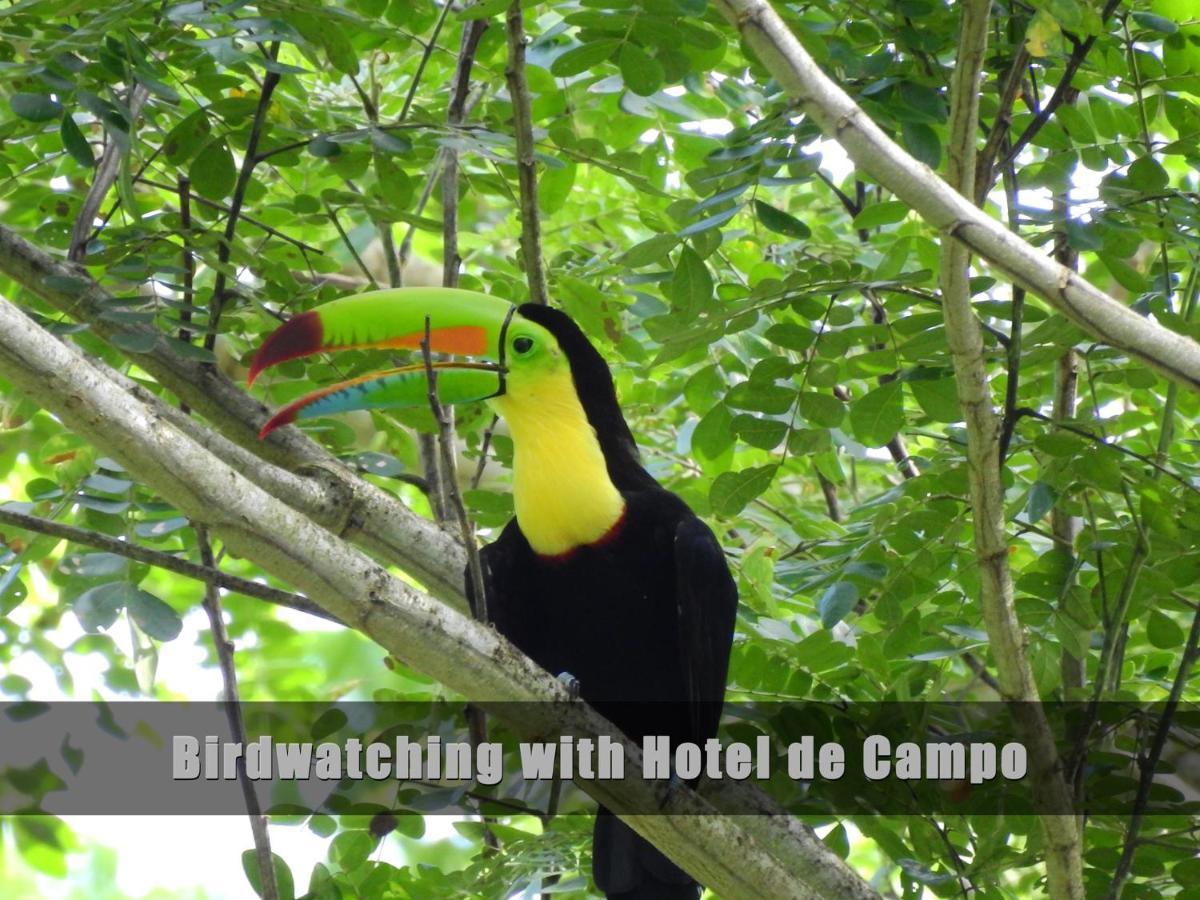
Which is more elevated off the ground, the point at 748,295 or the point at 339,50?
the point at 339,50

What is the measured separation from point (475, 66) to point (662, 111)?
504 millimetres

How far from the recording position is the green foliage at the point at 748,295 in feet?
9.38

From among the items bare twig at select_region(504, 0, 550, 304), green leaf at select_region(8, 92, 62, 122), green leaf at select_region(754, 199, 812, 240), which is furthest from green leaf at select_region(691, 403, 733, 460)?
green leaf at select_region(8, 92, 62, 122)

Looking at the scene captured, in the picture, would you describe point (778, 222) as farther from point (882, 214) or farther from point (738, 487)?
point (738, 487)

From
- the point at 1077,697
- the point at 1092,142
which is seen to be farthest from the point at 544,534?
the point at 1092,142

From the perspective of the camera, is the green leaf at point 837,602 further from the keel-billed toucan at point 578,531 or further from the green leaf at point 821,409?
the green leaf at point 821,409

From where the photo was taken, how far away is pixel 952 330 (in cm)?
252

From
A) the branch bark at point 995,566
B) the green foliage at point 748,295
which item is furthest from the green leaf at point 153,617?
the branch bark at point 995,566

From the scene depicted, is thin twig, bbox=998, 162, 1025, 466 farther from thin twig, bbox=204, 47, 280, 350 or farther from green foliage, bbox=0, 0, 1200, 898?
thin twig, bbox=204, 47, 280, 350

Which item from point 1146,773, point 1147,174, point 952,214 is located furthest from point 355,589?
point 1147,174

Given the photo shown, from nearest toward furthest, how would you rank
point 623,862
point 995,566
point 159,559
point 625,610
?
point 159,559, point 995,566, point 623,862, point 625,610

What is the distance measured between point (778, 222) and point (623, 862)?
4.70ft

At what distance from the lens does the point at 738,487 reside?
3.26m

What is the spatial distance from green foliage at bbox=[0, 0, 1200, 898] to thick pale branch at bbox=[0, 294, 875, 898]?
Result: 1.69 feet
